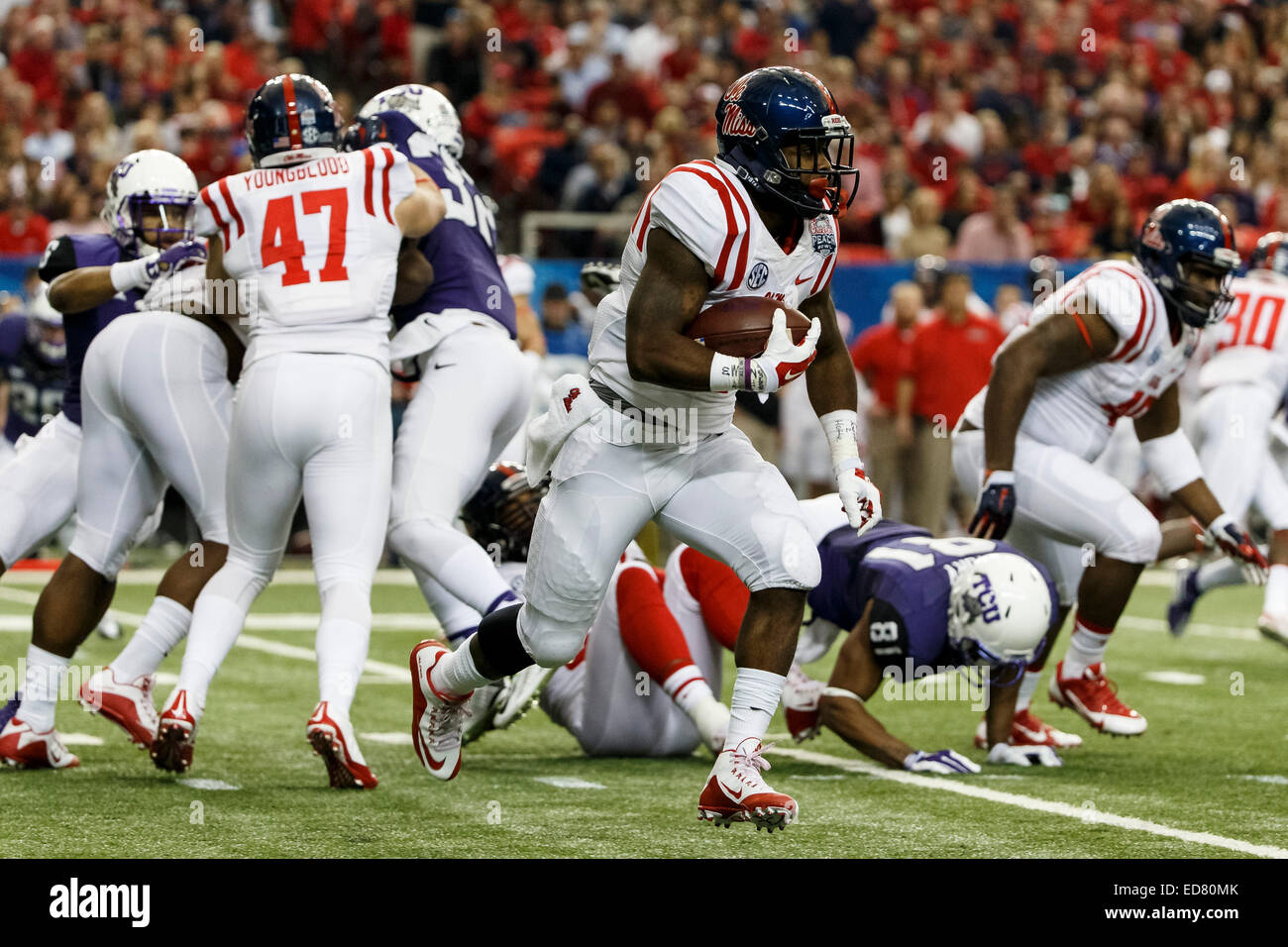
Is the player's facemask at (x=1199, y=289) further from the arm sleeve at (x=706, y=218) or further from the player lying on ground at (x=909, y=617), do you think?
the arm sleeve at (x=706, y=218)

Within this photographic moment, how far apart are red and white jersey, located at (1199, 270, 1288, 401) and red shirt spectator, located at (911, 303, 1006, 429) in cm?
376

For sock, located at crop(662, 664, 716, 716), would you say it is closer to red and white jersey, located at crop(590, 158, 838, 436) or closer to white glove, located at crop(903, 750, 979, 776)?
white glove, located at crop(903, 750, 979, 776)

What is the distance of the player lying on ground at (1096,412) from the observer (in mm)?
5512

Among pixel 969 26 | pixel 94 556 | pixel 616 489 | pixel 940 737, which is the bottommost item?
pixel 940 737

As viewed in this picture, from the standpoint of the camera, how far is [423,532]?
478 centimetres

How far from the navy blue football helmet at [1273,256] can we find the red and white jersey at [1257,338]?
0.81ft

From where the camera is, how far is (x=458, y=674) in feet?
14.2

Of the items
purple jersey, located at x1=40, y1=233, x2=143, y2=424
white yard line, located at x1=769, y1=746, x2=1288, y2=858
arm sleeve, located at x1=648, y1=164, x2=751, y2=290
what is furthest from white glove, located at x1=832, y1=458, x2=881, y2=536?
purple jersey, located at x1=40, y1=233, x2=143, y2=424

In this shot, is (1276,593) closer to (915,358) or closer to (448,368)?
(448,368)

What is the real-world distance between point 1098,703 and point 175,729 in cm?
271
